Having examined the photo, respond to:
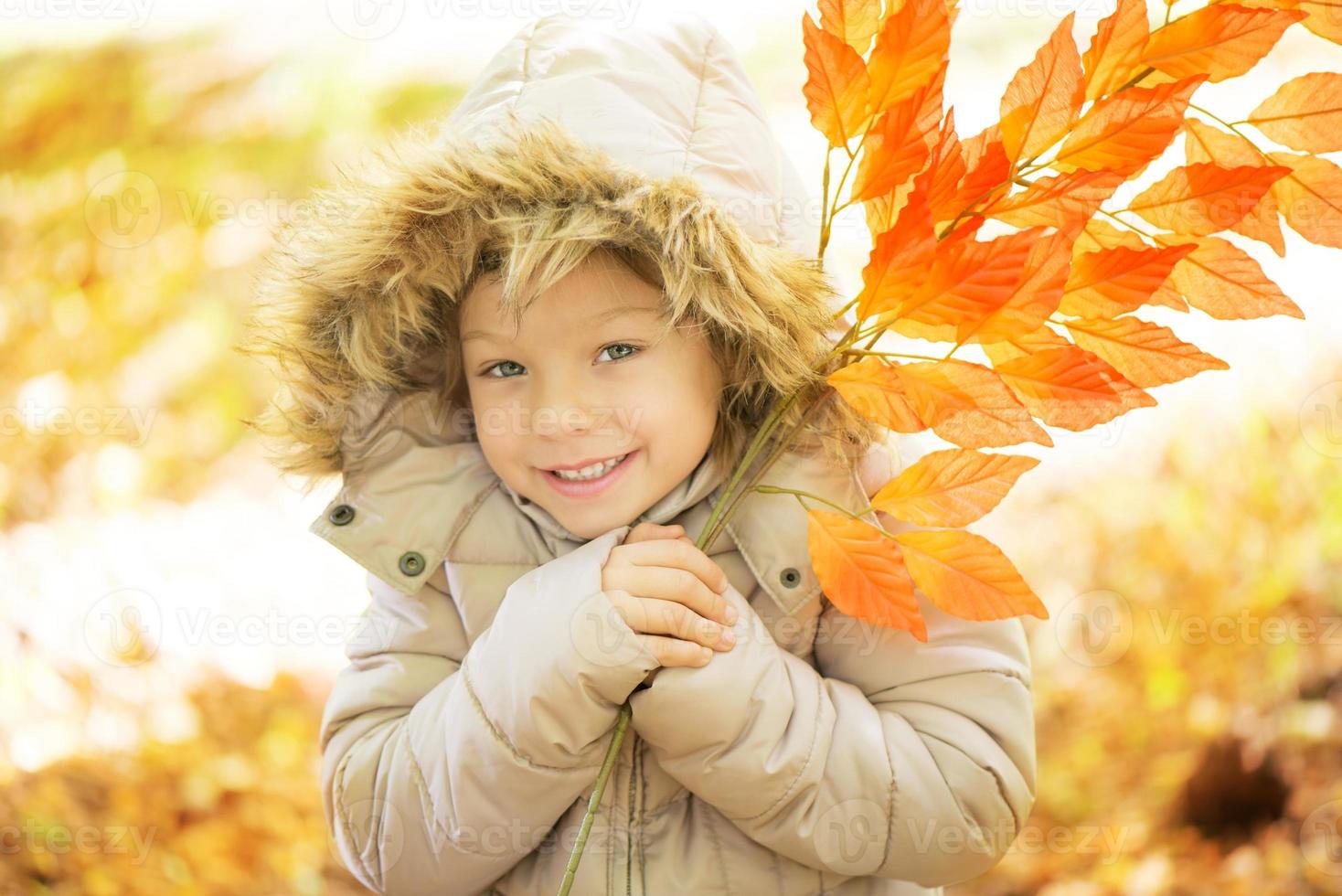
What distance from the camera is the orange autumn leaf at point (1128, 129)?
97 centimetres

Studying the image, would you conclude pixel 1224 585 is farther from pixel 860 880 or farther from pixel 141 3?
pixel 141 3

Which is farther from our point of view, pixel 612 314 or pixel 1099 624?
pixel 1099 624

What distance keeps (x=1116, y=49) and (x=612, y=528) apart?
0.66 metres

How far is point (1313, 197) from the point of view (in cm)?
103

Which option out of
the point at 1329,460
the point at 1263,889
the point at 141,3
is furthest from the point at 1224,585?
the point at 141,3

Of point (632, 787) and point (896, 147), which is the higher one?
point (896, 147)

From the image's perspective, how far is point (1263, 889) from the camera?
2.12 m

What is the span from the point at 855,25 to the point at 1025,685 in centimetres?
73
